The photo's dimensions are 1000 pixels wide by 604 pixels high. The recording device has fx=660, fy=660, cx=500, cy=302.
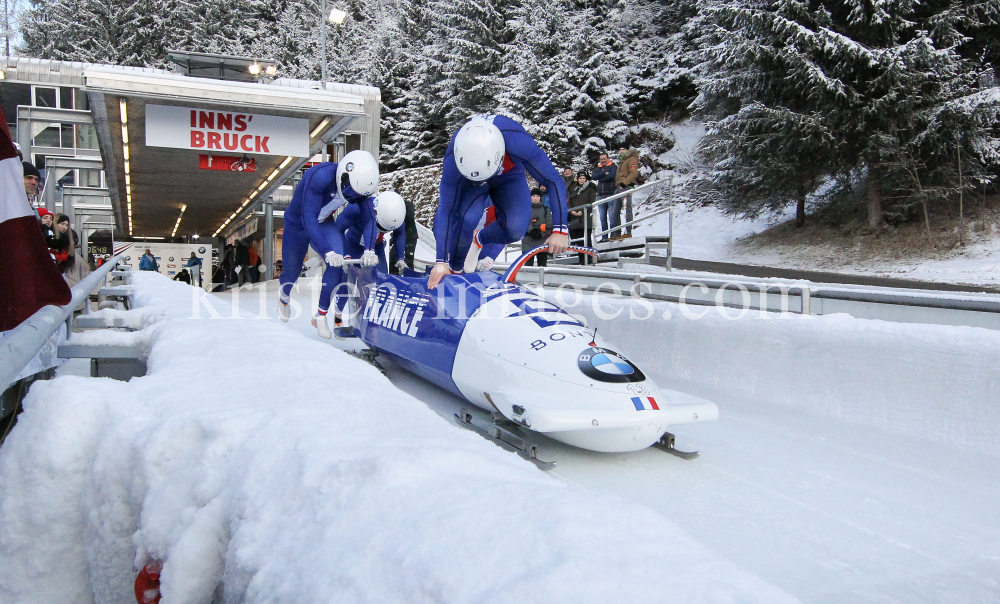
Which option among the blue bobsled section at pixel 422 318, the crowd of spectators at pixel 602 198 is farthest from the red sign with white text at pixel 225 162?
the blue bobsled section at pixel 422 318

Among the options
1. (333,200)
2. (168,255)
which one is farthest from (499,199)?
(168,255)

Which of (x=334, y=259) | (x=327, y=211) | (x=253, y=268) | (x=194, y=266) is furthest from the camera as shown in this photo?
(x=194, y=266)

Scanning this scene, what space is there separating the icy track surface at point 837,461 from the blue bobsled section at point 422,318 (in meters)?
0.24

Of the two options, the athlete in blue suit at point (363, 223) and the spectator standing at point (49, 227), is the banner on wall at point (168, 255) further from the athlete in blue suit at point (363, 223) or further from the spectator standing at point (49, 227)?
the athlete in blue suit at point (363, 223)

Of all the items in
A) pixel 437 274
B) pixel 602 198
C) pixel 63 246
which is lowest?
pixel 437 274

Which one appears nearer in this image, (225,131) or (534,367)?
(534,367)

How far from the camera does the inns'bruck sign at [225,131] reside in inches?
305

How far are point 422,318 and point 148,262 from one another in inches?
465

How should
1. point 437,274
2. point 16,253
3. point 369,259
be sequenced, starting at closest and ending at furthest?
point 16,253
point 437,274
point 369,259

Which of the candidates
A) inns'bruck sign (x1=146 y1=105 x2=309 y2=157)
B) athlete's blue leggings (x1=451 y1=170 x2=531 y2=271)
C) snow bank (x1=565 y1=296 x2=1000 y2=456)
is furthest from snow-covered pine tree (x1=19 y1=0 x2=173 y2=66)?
snow bank (x1=565 y1=296 x2=1000 y2=456)

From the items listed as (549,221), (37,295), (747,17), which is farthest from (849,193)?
(37,295)

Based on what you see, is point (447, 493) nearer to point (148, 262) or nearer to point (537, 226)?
point (537, 226)

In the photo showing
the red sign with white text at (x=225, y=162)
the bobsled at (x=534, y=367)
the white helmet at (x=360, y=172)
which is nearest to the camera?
the bobsled at (x=534, y=367)

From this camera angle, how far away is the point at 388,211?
4.74 meters
